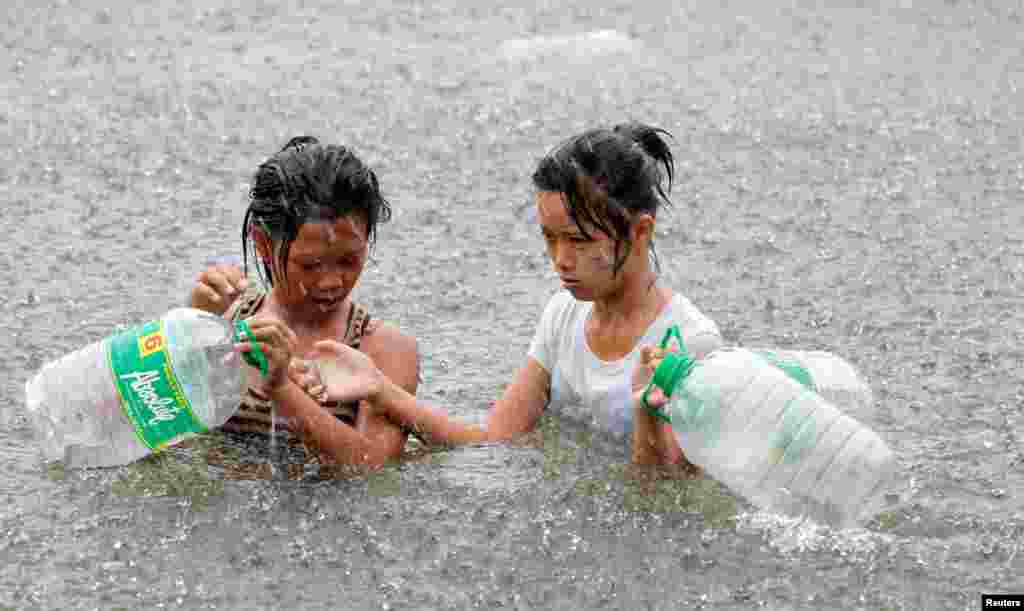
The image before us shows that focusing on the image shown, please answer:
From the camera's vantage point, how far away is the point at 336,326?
4336 mm

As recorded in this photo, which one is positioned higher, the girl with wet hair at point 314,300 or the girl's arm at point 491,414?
the girl with wet hair at point 314,300

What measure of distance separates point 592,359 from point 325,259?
82cm

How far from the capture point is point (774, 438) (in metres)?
3.89

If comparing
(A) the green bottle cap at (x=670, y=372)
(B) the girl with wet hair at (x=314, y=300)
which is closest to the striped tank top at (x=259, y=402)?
(B) the girl with wet hair at (x=314, y=300)

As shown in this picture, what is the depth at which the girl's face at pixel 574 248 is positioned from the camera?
13.4ft

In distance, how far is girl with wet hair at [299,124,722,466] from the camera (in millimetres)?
4090

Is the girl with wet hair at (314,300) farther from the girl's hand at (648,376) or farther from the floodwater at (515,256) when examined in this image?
the girl's hand at (648,376)

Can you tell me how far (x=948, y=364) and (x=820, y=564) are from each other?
68.7 inches

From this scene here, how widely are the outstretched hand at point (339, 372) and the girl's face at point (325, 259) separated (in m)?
0.14

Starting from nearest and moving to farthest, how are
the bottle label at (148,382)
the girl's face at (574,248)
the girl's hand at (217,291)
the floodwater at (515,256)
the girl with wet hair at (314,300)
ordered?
the floodwater at (515,256)
the bottle label at (148,382)
the girl with wet hair at (314,300)
the girl's face at (574,248)
the girl's hand at (217,291)

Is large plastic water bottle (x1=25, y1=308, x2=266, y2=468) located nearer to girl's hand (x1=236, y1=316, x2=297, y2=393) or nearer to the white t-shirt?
girl's hand (x1=236, y1=316, x2=297, y2=393)

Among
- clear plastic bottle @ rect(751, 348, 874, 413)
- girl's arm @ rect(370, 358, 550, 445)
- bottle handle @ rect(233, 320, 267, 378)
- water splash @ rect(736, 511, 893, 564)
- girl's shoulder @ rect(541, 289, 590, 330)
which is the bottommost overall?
water splash @ rect(736, 511, 893, 564)

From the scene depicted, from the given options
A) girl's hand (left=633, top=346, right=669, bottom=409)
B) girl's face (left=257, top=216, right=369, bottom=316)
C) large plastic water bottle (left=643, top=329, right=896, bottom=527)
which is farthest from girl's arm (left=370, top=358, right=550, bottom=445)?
large plastic water bottle (left=643, top=329, right=896, bottom=527)

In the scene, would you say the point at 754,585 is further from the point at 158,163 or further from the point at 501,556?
the point at 158,163
